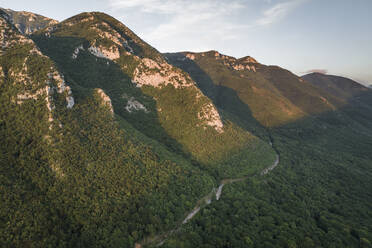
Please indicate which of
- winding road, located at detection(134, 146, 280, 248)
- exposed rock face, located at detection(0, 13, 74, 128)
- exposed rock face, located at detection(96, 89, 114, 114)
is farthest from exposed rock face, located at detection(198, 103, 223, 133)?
exposed rock face, located at detection(0, 13, 74, 128)

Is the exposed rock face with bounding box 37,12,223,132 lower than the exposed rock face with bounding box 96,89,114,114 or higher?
higher

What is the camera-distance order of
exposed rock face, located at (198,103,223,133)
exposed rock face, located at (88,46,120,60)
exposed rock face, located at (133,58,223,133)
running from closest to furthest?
1. exposed rock face, located at (198,103,223,133)
2. exposed rock face, located at (133,58,223,133)
3. exposed rock face, located at (88,46,120,60)

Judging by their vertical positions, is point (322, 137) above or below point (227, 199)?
above

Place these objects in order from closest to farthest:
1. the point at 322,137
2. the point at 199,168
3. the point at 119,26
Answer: the point at 199,168
the point at 322,137
the point at 119,26

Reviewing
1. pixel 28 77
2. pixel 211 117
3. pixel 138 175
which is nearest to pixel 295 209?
pixel 211 117

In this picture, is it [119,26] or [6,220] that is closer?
[6,220]

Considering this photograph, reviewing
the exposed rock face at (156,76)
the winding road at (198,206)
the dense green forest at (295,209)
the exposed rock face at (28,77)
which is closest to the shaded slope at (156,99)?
the exposed rock face at (156,76)

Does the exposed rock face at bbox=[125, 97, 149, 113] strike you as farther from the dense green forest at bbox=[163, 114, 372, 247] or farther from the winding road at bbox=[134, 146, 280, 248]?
the dense green forest at bbox=[163, 114, 372, 247]

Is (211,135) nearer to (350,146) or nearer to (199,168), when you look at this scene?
(199,168)

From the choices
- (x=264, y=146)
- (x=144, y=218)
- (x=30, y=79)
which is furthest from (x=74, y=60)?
(x=264, y=146)

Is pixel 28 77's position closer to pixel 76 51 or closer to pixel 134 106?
pixel 134 106

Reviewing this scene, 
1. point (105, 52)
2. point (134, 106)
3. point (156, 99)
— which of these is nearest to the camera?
point (134, 106)
